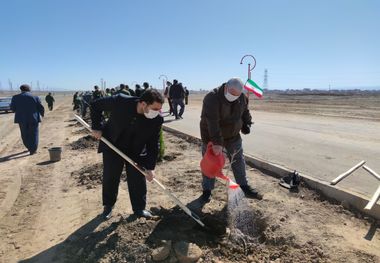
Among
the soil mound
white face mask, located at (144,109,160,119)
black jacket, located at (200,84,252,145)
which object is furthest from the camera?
the soil mound

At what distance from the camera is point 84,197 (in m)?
5.86

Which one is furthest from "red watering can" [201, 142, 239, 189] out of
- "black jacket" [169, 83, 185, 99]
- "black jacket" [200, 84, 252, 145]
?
"black jacket" [169, 83, 185, 99]

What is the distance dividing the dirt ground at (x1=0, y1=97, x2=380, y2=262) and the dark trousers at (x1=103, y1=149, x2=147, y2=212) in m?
0.23

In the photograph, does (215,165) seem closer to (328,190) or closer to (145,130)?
(145,130)

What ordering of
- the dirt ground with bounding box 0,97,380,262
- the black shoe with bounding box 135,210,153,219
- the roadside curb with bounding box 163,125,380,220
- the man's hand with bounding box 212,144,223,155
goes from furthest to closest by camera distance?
the roadside curb with bounding box 163,125,380,220, the black shoe with bounding box 135,210,153,219, the man's hand with bounding box 212,144,223,155, the dirt ground with bounding box 0,97,380,262

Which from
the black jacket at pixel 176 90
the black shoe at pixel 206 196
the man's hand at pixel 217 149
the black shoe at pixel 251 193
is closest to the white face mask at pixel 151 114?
the man's hand at pixel 217 149

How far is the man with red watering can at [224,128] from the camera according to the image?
460 centimetres

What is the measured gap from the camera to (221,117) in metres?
4.97

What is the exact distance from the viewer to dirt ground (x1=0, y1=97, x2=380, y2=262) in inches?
154

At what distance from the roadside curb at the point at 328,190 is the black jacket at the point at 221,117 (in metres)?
1.57

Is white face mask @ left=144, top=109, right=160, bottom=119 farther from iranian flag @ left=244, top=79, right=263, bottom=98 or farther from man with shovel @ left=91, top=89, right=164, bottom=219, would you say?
iranian flag @ left=244, top=79, right=263, bottom=98

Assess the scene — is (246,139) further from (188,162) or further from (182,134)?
(188,162)

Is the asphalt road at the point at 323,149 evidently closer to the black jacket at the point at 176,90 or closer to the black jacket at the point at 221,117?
the black jacket at the point at 221,117

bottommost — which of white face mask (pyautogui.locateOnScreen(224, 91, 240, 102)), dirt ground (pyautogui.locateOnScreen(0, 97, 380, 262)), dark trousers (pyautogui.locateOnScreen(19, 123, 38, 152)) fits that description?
dirt ground (pyautogui.locateOnScreen(0, 97, 380, 262))
